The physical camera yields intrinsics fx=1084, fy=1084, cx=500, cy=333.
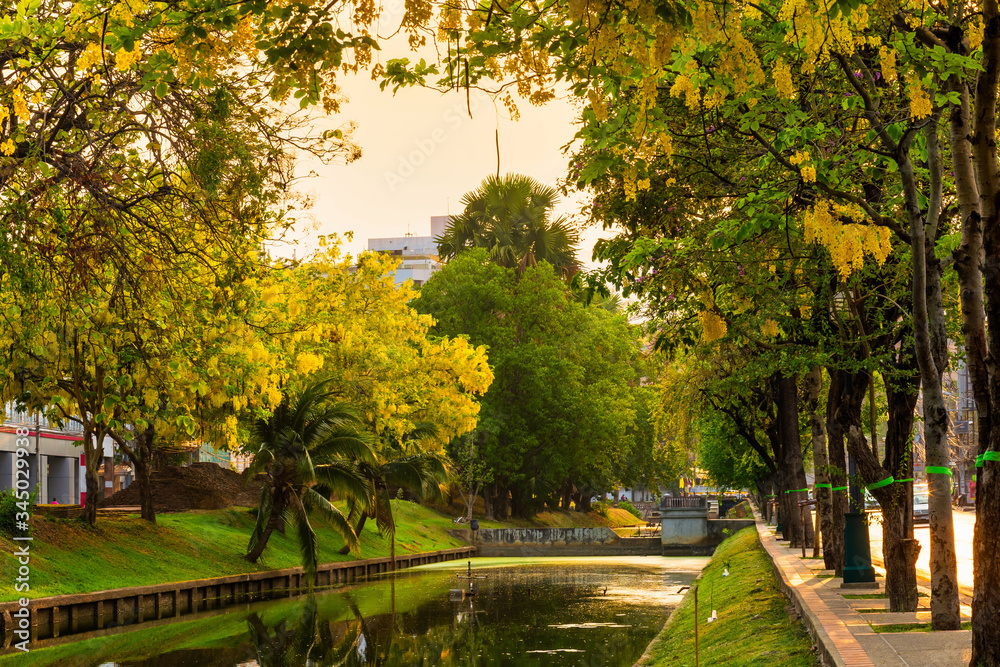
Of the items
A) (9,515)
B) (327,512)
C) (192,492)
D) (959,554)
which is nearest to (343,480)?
(327,512)

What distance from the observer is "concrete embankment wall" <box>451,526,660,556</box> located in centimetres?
5119

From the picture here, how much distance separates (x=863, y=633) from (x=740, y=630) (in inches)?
172

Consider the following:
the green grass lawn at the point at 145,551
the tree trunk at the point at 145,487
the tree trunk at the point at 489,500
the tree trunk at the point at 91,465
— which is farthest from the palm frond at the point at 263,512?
the tree trunk at the point at 489,500

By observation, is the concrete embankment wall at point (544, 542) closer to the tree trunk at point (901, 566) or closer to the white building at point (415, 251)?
the tree trunk at point (901, 566)

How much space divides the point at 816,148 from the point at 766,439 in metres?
28.6

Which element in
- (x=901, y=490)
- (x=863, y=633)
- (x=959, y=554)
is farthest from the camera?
(x=959, y=554)

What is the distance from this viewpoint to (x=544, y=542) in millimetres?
51719

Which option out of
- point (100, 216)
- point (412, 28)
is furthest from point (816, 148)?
point (100, 216)

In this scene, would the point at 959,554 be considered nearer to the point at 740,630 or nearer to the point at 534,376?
the point at 740,630

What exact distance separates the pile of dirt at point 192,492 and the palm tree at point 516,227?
82.6 ft

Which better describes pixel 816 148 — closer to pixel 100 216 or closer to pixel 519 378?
pixel 100 216

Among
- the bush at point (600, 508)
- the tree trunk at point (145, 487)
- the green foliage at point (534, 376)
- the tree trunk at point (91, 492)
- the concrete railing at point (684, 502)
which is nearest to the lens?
the tree trunk at point (91, 492)

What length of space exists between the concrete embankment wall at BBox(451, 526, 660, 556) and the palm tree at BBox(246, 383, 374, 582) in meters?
18.9

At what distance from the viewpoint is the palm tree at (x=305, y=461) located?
31094mm
